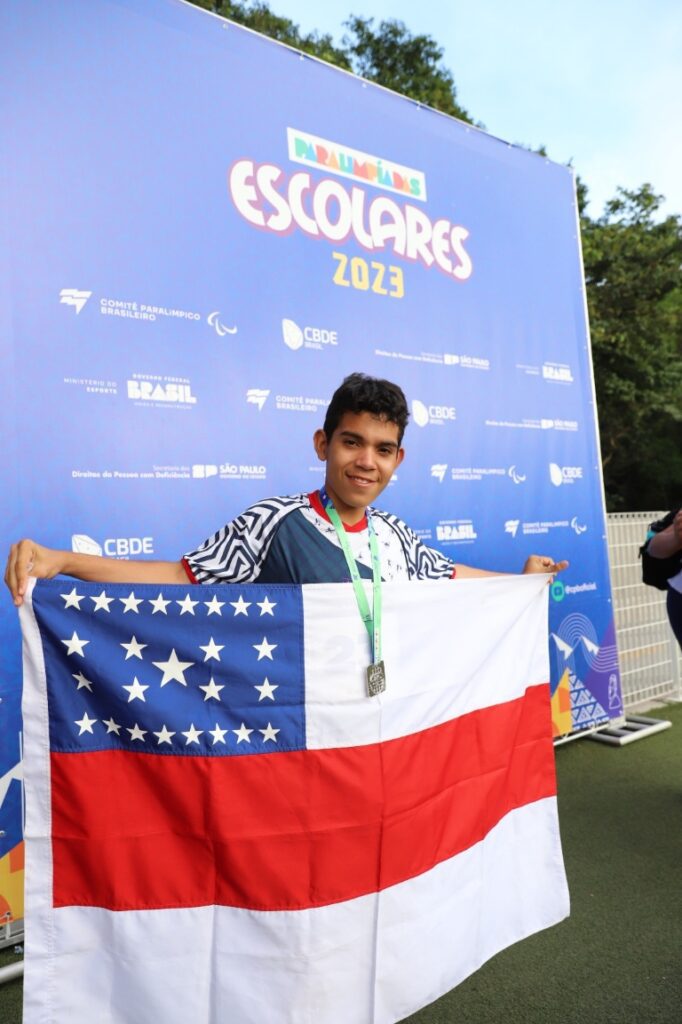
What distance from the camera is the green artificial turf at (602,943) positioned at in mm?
2143

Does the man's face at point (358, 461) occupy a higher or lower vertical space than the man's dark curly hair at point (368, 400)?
lower

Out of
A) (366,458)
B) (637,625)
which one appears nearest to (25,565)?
(366,458)

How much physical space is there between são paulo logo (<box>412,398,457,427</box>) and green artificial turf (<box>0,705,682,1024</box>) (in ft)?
6.17

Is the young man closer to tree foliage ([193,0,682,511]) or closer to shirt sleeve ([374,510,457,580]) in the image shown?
shirt sleeve ([374,510,457,580])

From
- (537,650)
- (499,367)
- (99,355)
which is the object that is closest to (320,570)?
(537,650)

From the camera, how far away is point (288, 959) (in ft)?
5.30

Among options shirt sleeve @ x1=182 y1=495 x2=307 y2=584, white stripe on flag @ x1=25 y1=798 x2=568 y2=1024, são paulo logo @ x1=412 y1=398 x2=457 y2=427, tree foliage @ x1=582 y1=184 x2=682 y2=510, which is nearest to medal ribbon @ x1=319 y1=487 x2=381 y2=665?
shirt sleeve @ x1=182 y1=495 x2=307 y2=584

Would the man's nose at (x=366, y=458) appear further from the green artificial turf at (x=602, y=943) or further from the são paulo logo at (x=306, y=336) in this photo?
the são paulo logo at (x=306, y=336)

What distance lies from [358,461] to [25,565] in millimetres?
730

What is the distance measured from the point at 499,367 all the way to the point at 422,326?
591 mm

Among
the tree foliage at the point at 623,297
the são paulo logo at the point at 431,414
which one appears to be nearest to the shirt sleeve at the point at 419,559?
the são paulo logo at the point at 431,414

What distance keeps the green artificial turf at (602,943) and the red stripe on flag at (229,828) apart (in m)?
0.76

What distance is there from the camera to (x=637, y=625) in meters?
5.32

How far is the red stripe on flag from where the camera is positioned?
5.32ft
